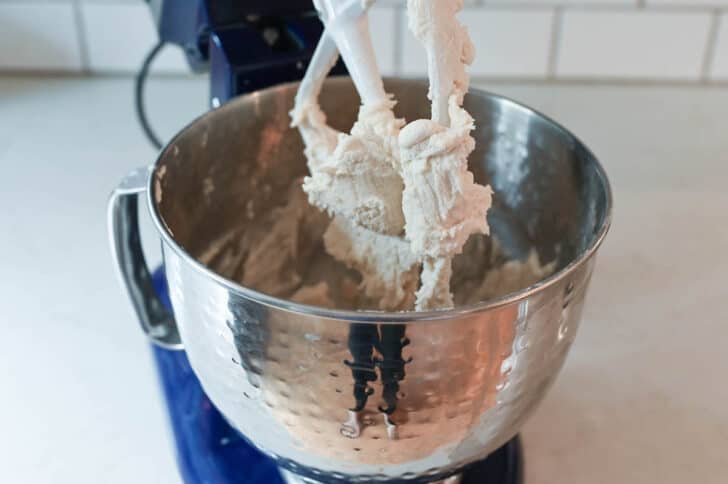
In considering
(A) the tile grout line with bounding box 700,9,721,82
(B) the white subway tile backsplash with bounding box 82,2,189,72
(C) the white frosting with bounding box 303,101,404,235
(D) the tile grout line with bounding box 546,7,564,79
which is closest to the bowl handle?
(C) the white frosting with bounding box 303,101,404,235

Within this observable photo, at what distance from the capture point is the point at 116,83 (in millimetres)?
984

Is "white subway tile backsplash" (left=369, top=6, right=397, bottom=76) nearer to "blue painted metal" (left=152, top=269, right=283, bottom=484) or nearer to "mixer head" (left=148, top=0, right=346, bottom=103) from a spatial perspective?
"mixer head" (left=148, top=0, right=346, bottom=103)

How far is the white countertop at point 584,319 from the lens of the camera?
0.53 metres

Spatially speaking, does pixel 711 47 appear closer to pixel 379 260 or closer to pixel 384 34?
pixel 384 34

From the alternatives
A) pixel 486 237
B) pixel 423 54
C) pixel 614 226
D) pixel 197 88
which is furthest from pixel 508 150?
pixel 197 88

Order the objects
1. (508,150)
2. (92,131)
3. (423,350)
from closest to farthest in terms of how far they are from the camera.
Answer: (423,350), (508,150), (92,131)

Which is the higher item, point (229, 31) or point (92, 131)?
point (229, 31)

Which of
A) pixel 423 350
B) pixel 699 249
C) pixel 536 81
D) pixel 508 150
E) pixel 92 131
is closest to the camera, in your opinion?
pixel 423 350

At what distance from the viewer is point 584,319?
642mm

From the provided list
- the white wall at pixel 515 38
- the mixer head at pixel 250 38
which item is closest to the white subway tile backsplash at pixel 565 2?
the white wall at pixel 515 38

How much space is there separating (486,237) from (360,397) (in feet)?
0.89

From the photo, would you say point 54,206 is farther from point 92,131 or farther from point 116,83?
point 116,83

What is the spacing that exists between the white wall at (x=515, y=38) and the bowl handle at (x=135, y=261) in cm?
50

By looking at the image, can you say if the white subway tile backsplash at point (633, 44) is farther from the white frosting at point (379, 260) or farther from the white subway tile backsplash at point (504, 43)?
the white frosting at point (379, 260)
